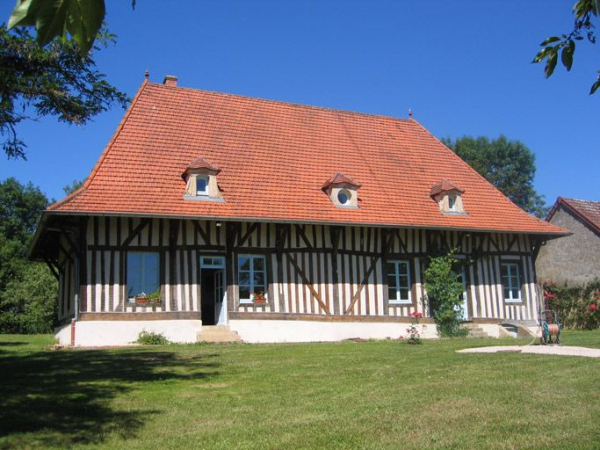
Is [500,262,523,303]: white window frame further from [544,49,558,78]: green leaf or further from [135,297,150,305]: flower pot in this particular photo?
[544,49,558,78]: green leaf

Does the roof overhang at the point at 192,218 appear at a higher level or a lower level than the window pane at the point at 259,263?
higher

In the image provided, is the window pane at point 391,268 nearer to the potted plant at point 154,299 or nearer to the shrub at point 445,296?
the shrub at point 445,296

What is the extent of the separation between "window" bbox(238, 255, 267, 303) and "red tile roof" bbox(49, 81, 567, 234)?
1284 millimetres

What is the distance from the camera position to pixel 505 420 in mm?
5750

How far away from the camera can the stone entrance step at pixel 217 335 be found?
1434cm

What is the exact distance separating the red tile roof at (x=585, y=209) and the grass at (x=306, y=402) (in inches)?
676

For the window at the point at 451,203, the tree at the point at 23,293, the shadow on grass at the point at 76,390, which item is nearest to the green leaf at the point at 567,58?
the shadow on grass at the point at 76,390

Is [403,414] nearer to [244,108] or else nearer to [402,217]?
[402,217]

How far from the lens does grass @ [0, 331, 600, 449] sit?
5.30 m

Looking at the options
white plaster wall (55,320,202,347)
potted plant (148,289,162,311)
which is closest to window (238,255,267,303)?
white plaster wall (55,320,202,347)

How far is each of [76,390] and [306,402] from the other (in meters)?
2.75

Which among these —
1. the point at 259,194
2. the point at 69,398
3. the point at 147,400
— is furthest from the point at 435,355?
the point at 259,194

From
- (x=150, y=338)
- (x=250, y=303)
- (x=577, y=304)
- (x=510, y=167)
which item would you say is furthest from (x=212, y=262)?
(x=510, y=167)

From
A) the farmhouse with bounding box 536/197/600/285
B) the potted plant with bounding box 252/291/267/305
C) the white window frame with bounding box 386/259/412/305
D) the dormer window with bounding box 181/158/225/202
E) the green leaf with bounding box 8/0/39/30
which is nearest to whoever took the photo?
the green leaf with bounding box 8/0/39/30
